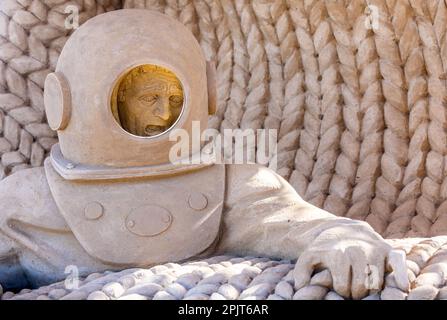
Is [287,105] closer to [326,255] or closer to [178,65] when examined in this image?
[178,65]

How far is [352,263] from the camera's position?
9.18 ft

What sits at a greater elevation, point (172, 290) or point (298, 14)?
point (298, 14)

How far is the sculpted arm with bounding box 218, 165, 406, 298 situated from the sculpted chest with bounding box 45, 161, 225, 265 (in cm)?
6

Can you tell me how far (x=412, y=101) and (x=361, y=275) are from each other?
135 cm

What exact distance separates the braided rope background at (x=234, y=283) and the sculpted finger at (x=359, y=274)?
22 millimetres

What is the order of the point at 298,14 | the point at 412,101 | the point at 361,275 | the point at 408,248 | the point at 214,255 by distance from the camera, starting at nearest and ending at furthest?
the point at 361,275 → the point at 408,248 → the point at 214,255 → the point at 412,101 → the point at 298,14

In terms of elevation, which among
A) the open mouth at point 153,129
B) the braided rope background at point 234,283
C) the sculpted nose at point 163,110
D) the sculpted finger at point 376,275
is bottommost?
the braided rope background at point 234,283

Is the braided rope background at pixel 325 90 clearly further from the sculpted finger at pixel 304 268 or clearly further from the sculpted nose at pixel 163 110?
the sculpted finger at pixel 304 268

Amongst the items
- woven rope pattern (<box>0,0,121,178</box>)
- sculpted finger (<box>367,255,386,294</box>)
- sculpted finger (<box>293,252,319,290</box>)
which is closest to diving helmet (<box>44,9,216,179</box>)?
sculpted finger (<box>293,252,319,290</box>)

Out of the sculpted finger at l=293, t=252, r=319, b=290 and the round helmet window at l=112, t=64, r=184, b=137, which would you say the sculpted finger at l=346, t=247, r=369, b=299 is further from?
the round helmet window at l=112, t=64, r=184, b=137

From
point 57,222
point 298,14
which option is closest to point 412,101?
point 298,14

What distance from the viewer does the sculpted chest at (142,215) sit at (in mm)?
3207

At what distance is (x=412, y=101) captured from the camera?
4035 millimetres

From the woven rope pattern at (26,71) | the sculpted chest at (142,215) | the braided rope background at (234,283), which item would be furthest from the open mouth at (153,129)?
the woven rope pattern at (26,71)
